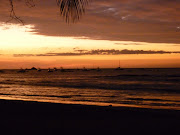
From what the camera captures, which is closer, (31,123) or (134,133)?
(134,133)

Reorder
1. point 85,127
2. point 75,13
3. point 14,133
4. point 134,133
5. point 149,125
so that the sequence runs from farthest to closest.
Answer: point 149,125
point 85,127
point 134,133
point 14,133
point 75,13

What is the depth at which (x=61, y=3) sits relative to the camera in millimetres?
2113

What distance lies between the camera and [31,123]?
19.0 ft

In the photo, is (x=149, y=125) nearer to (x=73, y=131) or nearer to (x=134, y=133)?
(x=134, y=133)

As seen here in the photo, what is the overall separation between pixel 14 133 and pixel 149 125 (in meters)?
3.48

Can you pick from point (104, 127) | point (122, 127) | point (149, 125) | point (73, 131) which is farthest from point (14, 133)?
point (149, 125)

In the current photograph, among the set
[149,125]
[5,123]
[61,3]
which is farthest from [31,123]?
[61,3]

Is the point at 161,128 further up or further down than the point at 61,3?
further down

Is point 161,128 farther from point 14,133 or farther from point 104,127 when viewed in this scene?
point 14,133

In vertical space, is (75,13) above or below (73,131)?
above

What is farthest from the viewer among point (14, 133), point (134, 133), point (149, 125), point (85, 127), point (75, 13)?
point (149, 125)

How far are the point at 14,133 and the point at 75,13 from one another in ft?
11.9

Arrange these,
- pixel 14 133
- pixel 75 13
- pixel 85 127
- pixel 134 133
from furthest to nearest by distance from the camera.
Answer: pixel 85 127 < pixel 134 133 < pixel 14 133 < pixel 75 13

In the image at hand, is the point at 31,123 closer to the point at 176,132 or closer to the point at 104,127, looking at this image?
the point at 104,127
